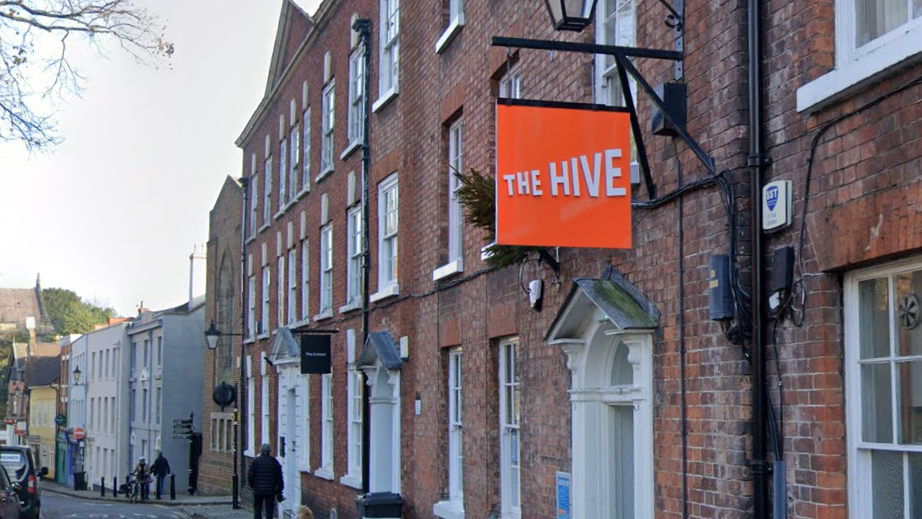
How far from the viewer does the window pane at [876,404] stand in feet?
20.5

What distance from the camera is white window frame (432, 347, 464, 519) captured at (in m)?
14.2

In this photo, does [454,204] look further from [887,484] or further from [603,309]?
[887,484]

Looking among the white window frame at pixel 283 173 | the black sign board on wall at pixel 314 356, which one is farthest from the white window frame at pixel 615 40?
the white window frame at pixel 283 173

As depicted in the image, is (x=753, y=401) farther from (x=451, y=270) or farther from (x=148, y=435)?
(x=148, y=435)

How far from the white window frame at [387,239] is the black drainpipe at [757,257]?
1041 centimetres

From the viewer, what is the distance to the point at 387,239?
18.0 metres

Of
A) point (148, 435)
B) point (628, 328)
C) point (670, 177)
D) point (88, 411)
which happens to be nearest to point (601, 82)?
point (670, 177)

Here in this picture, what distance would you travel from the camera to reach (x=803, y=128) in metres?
6.86

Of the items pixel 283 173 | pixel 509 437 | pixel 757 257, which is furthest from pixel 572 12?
pixel 283 173

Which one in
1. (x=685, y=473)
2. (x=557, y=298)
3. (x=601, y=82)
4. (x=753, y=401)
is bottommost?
(x=685, y=473)

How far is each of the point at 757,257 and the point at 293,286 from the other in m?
19.1

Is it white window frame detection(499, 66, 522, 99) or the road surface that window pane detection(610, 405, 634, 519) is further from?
the road surface

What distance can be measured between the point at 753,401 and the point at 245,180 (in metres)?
26.3

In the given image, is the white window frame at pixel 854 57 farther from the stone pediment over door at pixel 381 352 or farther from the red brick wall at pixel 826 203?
the stone pediment over door at pixel 381 352
